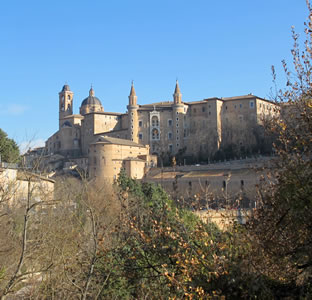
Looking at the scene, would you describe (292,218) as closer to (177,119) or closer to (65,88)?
(177,119)

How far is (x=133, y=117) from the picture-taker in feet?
217

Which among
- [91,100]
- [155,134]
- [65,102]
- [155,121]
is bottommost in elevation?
[155,134]

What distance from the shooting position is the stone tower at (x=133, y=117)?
65.2m

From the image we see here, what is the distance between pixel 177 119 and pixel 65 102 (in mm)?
29635

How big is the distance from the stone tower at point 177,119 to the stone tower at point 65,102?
2748 centimetres

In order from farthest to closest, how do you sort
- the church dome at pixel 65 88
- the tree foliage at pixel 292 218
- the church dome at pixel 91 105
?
the church dome at pixel 65 88 → the church dome at pixel 91 105 → the tree foliage at pixel 292 218

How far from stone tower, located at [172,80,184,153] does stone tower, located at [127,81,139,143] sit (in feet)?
19.0

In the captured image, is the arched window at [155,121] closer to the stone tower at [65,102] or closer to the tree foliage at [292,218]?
the stone tower at [65,102]

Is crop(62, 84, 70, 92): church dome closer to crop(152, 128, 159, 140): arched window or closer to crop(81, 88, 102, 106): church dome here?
crop(81, 88, 102, 106): church dome

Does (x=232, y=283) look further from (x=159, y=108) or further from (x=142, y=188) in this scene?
(x=159, y=108)

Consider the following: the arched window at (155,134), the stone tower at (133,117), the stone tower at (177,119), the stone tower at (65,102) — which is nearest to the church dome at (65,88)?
the stone tower at (65,102)

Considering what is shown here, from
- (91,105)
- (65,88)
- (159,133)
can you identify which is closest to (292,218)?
(159,133)

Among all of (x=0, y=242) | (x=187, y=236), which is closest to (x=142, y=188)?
(x=0, y=242)

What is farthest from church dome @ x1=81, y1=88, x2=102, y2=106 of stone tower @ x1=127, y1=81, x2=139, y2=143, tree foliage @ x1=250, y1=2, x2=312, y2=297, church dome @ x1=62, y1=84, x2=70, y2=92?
tree foliage @ x1=250, y1=2, x2=312, y2=297
